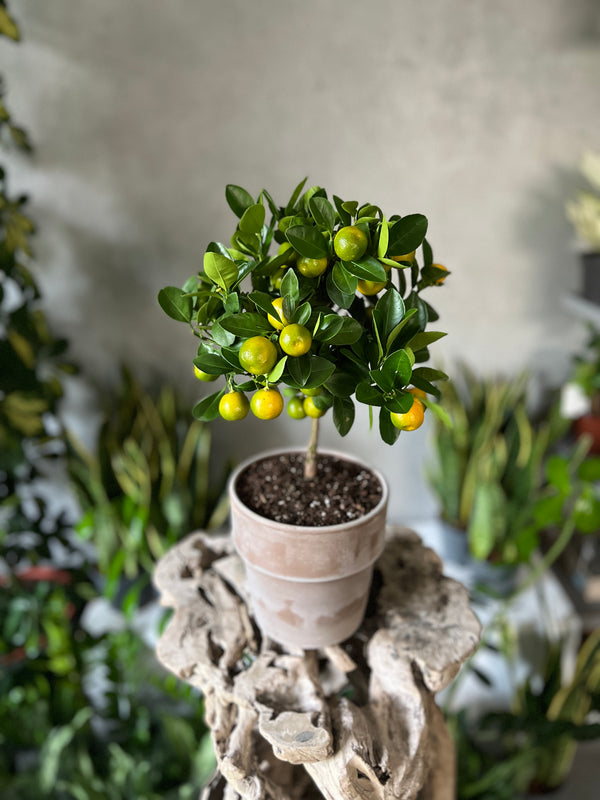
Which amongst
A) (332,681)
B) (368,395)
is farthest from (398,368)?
(332,681)

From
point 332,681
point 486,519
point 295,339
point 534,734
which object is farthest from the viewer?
point 486,519

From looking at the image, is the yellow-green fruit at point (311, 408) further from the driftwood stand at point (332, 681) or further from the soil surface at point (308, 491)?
the driftwood stand at point (332, 681)

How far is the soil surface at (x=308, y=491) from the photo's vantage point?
64 centimetres

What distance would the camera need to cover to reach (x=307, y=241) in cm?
51

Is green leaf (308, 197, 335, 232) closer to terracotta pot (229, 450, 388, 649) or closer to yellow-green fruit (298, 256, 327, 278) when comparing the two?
yellow-green fruit (298, 256, 327, 278)

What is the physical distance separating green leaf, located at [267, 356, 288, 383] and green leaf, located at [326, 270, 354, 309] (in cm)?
9

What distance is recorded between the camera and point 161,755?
1.14 metres

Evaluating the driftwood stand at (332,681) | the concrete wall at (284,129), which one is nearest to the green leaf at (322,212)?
the driftwood stand at (332,681)

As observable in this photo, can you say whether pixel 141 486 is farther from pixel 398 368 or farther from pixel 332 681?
pixel 398 368

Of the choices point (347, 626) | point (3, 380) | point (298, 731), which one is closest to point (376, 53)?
point (3, 380)

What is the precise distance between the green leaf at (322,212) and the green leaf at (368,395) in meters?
0.15

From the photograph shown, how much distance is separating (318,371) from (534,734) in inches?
38.7

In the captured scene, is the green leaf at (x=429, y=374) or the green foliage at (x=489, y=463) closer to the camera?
the green leaf at (x=429, y=374)

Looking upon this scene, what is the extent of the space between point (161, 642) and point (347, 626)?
235mm
